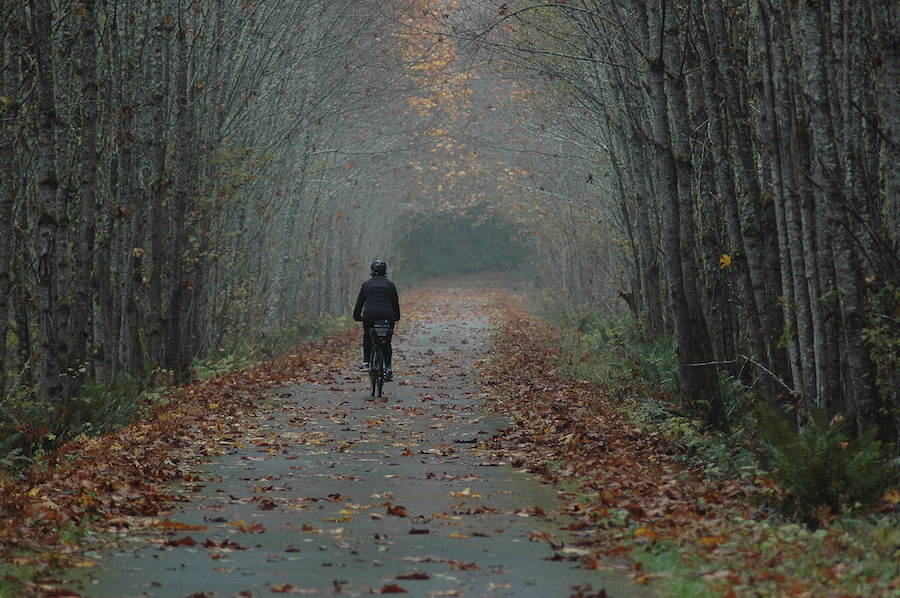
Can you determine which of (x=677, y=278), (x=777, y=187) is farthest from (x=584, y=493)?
(x=677, y=278)

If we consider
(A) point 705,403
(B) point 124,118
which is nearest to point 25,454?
(B) point 124,118

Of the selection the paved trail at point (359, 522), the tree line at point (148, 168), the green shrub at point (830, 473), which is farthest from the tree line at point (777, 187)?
the tree line at point (148, 168)

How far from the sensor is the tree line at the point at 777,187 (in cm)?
915

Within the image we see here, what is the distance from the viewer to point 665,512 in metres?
8.45

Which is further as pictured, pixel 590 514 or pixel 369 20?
pixel 369 20

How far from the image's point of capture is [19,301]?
17422mm

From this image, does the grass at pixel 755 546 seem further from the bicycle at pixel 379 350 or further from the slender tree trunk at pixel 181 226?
the slender tree trunk at pixel 181 226

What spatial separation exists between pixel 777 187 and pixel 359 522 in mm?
4959

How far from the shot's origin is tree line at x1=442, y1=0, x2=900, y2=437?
9148 mm

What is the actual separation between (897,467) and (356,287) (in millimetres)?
44869

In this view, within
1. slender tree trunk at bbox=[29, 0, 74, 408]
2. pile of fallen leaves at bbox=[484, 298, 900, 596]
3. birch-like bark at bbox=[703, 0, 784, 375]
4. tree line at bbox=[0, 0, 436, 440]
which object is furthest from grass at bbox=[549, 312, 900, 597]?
tree line at bbox=[0, 0, 436, 440]

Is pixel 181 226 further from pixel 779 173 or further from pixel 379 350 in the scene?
pixel 779 173

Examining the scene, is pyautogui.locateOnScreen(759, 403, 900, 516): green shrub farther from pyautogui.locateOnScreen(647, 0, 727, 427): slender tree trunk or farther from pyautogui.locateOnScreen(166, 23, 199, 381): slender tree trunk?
pyautogui.locateOnScreen(166, 23, 199, 381): slender tree trunk

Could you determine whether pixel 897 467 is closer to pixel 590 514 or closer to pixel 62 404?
pixel 590 514
